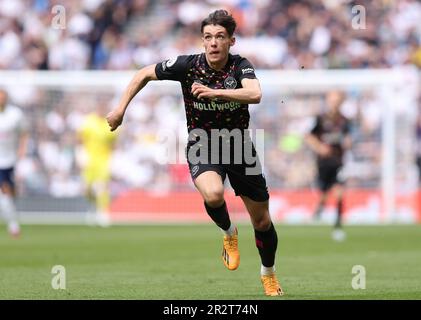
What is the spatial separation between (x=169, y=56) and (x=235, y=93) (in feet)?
58.6

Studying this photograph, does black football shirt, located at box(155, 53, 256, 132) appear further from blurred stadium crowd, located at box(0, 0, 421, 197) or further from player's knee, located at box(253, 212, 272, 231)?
blurred stadium crowd, located at box(0, 0, 421, 197)

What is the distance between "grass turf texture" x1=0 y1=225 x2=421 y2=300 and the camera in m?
10.3

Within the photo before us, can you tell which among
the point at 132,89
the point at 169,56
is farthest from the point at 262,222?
the point at 169,56

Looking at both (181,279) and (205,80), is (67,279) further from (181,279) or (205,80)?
(205,80)

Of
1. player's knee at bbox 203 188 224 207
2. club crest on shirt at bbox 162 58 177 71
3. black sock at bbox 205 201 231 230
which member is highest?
club crest on shirt at bbox 162 58 177 71

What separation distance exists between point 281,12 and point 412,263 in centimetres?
1453

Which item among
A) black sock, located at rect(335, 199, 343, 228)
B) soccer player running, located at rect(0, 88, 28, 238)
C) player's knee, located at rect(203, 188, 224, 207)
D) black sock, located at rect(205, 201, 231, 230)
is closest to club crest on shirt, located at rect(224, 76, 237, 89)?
player's knee, located at rect(203, 188, 224, 207)

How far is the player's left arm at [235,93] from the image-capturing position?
9.04m

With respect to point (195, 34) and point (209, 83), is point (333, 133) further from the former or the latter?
point (195, 34)

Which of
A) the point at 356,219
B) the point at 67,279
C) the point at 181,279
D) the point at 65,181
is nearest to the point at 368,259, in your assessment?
the point at 181,279

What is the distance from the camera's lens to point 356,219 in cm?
2306

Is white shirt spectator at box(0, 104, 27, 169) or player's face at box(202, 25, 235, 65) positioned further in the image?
white shirt spectator at box(0, 104, 27, 169)

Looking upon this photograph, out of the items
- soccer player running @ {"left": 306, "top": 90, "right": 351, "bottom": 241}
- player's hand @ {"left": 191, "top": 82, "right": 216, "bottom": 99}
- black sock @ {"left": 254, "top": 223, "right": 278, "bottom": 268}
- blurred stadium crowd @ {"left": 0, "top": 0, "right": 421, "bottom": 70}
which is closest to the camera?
player's hand @ {"left": 191, "top": 82, "right": 216, "bottom": 99}

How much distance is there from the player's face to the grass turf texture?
2.16 meters
